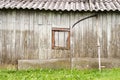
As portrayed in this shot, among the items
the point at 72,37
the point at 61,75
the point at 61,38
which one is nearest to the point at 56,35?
the point at 61,38

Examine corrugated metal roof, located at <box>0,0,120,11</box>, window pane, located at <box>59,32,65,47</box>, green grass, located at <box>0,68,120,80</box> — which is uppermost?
corrugated metal roof, located at <box>0,0,120,11</box>

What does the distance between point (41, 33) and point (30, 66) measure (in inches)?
65.8

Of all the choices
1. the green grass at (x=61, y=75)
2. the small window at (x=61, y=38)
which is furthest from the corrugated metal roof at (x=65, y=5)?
the green grass at (x=61, y=75)

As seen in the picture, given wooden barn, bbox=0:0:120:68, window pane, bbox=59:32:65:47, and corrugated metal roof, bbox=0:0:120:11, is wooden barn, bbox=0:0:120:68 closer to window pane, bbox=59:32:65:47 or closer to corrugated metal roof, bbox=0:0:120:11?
window pane, bbox=59:32:65:47

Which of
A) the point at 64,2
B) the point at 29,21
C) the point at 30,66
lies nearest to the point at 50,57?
the point at 30,66

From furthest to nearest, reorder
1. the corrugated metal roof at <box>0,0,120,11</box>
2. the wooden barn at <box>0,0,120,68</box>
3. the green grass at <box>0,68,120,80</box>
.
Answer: the wooden barn at <box>0,0,120,68</box>
the corrugated metal roof at <box>0,0,120,11</box>
the green grass at <box>0,68,120,80</box>

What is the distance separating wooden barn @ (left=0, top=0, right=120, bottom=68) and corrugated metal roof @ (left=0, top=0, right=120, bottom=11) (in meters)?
0.11

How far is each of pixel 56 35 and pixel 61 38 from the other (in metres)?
0.28

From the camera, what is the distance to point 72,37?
630 inches

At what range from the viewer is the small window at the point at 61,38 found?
52.4ft

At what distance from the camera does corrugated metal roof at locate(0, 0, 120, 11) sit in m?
15.4

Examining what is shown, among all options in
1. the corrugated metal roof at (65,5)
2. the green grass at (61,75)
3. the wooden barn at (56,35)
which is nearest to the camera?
the green grass at (61,75)

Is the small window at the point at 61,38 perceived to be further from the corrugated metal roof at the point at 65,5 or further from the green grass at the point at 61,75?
the green grass at the point at 61,75

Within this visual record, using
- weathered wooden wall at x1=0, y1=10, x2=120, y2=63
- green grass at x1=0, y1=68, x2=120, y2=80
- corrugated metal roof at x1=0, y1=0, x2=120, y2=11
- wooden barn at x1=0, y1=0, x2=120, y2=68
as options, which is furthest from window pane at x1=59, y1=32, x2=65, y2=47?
green grass at x1=0, y1=68, x2=120, y2=80
